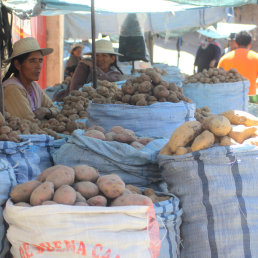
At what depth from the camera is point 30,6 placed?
14.2ft

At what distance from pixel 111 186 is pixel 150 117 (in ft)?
4.48

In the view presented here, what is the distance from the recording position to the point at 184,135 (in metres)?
2.17

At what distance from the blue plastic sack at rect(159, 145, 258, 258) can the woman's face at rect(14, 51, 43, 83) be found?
105 inches

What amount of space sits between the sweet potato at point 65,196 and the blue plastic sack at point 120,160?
698 mm

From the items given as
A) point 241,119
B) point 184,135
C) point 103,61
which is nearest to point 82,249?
point 184,135

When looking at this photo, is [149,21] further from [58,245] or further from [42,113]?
[58,245]

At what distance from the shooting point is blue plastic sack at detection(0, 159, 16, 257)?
1.77 m

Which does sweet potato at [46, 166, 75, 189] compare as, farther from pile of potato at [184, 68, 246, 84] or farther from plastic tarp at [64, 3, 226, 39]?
plastic tarp at [64, 3, 226, 39]

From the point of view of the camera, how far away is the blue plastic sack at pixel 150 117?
303cm

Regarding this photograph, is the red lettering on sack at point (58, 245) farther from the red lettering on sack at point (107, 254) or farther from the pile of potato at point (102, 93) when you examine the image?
the pile of potato at point (102, 93)

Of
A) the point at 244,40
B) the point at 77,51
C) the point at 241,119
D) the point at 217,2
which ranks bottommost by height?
the point at 241,119

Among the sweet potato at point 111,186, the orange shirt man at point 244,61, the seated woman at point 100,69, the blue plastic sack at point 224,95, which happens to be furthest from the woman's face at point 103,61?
the sweet potato at point 111,186

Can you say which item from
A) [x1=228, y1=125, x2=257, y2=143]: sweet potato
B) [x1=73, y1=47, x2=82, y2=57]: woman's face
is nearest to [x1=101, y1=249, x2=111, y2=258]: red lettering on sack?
[x1=228, y1=125, x2=257, y2=143]: sweet potato

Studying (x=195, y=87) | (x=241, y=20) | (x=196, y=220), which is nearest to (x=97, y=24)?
(x=195, y=87)
